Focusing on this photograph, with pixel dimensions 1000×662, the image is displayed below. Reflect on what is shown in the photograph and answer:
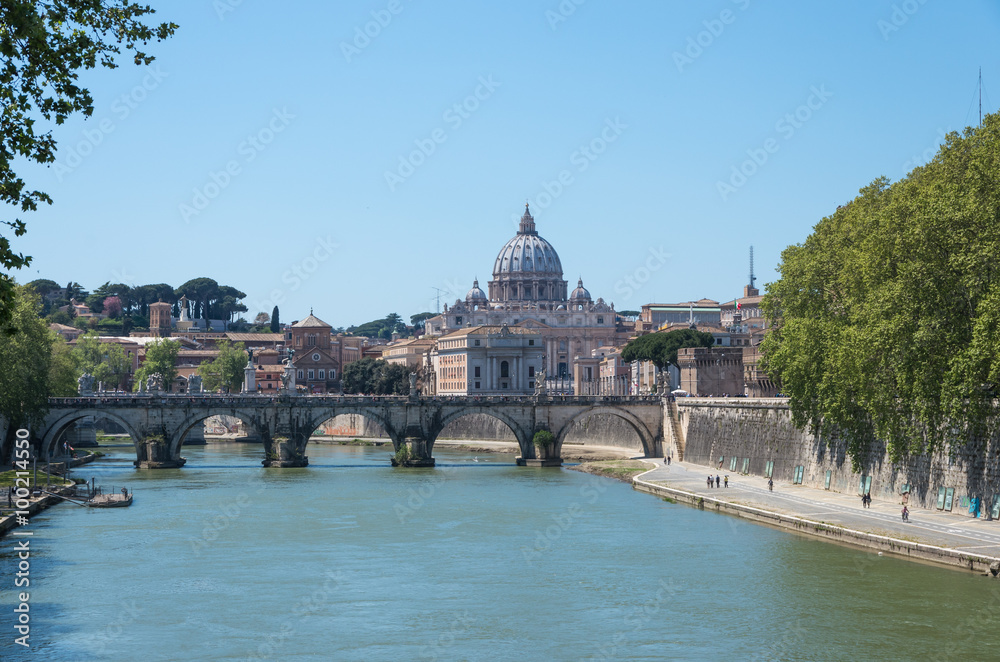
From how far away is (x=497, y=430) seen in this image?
102m

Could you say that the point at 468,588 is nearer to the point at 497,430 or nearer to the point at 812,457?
the point at 812,457

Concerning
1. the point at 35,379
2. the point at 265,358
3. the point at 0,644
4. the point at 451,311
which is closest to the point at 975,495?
the point at 0,644

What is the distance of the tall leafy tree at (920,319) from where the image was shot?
35.0m

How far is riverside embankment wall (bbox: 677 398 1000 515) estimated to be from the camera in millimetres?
38938

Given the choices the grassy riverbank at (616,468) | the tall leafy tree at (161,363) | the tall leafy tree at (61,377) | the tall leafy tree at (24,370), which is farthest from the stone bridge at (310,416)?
the tall leafy tree at (161,363)

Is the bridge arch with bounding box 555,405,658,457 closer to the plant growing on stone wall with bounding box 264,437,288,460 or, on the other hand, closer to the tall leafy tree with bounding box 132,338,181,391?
the plant growing on stone wall with bounding box 264,437,288,460

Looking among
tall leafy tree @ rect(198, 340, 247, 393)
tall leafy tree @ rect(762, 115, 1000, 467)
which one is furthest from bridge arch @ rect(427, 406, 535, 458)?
tall leafy tree @ rect(198, 340, 247, 393)

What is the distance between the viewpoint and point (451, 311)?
196m

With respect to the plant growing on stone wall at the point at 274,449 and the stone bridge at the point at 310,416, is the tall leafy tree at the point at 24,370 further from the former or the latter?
the plant growing on stone wall at the point at 274,449

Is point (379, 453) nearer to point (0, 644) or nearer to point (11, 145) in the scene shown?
point (0, 644)

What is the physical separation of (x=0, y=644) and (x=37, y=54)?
14159 millimetres

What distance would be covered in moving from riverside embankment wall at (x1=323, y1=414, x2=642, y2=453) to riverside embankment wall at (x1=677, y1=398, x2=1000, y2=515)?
13.4 meters

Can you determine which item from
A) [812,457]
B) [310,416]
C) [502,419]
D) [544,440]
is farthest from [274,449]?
[812,457]

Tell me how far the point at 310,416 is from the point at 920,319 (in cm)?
4103
